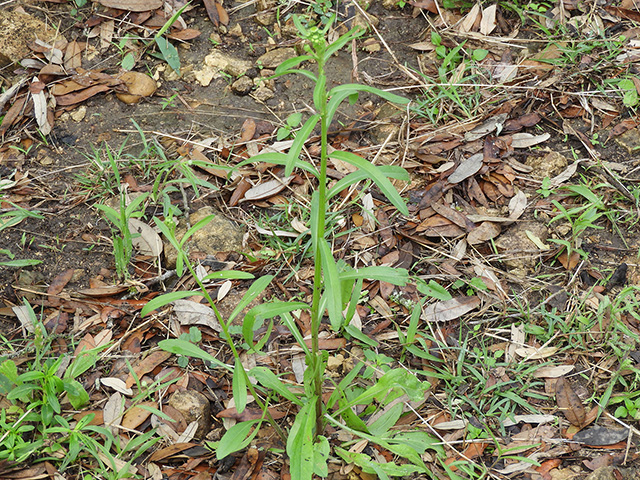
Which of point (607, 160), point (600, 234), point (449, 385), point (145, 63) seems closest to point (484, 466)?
point (449, 385)

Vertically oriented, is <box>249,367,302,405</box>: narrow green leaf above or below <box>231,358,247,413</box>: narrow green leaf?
below

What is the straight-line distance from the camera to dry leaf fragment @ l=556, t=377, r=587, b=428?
8.18ft

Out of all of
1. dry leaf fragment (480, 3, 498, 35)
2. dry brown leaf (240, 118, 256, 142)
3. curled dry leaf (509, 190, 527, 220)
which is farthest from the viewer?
dry leaf fragment (480, 3, 498, 35)

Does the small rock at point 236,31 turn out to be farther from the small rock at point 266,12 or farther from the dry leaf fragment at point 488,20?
the dry leaf fragment at point 488,20

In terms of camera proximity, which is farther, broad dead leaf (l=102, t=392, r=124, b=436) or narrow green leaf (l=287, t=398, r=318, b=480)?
broad dead leaf (l=102, t=392, r=124, b=436)

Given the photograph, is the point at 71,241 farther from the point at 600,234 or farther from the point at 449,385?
the point at 600,234

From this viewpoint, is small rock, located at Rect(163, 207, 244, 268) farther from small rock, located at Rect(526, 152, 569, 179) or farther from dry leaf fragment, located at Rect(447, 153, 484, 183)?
small rock, located at Rect(526, 152, 569, 179)

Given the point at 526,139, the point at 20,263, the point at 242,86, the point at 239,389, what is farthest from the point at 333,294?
the point at 242,86

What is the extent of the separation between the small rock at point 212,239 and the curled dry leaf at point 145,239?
5 cm

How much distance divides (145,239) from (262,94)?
1202 millimetres

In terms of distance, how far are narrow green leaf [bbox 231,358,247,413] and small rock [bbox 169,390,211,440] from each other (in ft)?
1.64

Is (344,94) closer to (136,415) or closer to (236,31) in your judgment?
(136,415)

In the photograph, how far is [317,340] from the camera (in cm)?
223

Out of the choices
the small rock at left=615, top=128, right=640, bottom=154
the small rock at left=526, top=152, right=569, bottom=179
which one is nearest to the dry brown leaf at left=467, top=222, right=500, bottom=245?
the small rock at left=526, top=152, right=569, bottom=179
